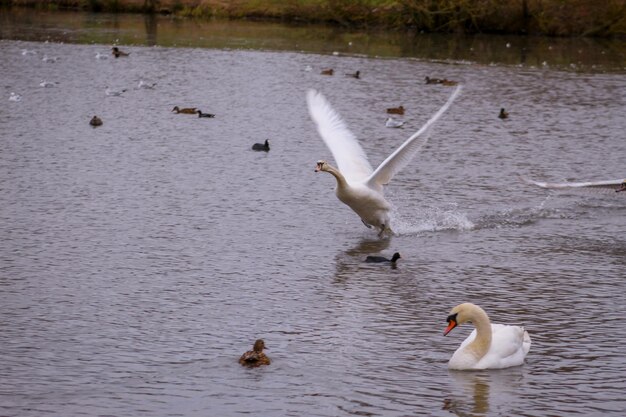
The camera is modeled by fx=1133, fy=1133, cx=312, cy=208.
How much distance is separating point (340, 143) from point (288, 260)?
3024 mm

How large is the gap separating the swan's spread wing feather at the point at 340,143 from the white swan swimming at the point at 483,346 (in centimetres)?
506

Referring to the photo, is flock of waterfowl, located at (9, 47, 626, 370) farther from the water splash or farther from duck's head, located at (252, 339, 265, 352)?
the water splash

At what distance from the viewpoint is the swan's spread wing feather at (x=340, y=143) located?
1379 centimetres

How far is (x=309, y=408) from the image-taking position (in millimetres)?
7602

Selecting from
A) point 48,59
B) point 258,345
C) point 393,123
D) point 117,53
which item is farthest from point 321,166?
point 117,53

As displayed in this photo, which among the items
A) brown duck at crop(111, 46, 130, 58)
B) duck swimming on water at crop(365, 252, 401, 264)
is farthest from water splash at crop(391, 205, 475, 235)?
brown duck at crop(111, 46, 130, 58)

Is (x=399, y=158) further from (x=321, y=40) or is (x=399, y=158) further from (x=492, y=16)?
(x=492, y=16)

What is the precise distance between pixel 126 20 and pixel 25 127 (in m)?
26.6

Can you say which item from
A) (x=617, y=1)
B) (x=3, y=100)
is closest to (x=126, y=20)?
(x=617, y=1)

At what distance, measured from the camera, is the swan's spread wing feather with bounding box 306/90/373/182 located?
13.8 meters

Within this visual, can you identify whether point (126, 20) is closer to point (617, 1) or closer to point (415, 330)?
point (617, 1)

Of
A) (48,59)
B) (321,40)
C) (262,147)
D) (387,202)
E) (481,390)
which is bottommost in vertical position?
(481,390)

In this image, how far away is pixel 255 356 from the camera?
8.20 m

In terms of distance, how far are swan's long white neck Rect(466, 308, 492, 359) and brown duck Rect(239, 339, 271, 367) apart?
5.04 feet
